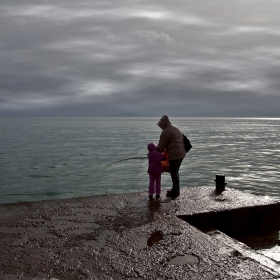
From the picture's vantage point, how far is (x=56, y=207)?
21.6ft

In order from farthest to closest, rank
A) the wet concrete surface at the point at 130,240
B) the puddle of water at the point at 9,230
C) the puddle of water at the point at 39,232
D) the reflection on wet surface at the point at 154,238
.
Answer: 1. the puddle of water at the point at 9,230
2. the puddle of water at the point at 39,232
3. the reflection on wet surface at the point at 154,238
4. the wet concrete surface at the point at 130,240

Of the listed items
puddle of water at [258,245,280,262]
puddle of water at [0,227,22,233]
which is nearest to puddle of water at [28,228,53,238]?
puddle of water at [0,227,22,233]

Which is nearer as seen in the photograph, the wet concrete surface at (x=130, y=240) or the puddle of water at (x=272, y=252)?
the wet concrete surface at (x=130, y=240)

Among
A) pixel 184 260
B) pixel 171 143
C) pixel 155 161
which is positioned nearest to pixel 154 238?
pixel 184 260

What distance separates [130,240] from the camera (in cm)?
483

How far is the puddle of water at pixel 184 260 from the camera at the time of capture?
13.6 ft

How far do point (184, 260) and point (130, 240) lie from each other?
3.08ft

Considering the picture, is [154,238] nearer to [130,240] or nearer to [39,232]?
[130,240]

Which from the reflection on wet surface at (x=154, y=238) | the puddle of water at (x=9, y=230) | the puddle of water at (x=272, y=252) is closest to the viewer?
the reflection on wet surface at (x=154, y=238)

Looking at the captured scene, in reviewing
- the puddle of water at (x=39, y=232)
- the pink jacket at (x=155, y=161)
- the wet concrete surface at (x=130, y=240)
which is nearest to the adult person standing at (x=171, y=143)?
the pink jacket at (x=155, y=161)

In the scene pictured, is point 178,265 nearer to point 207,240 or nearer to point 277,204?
point 207,240

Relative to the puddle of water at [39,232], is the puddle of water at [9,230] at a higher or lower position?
higher

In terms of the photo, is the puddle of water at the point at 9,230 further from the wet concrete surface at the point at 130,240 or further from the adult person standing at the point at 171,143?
the adult person standing at the point at 171,143

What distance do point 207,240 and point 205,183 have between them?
10.3 m
